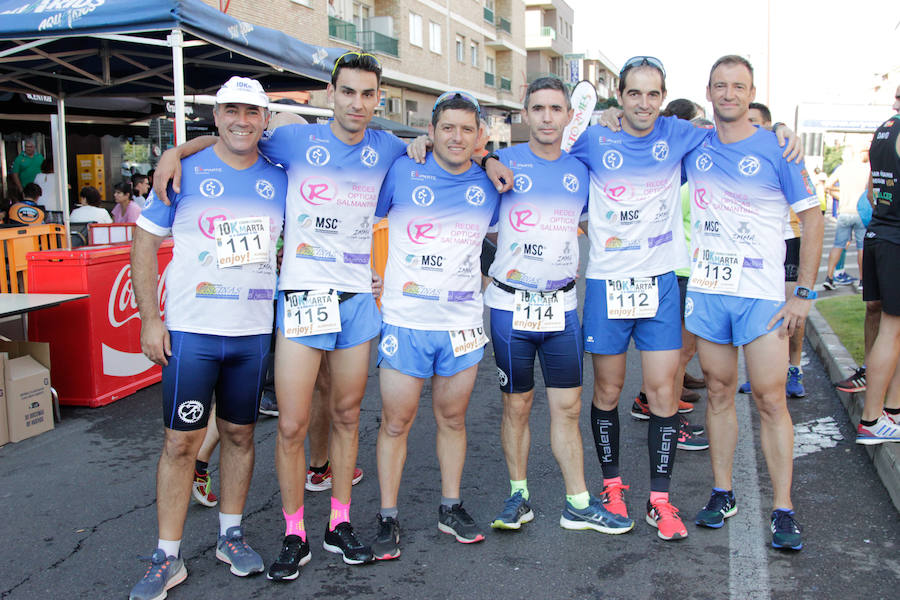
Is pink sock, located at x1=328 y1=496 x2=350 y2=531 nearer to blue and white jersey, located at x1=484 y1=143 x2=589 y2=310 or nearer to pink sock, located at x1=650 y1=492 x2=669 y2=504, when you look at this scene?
blue and white jersey, located at x1=484 y1=143 x2=589 y2=310

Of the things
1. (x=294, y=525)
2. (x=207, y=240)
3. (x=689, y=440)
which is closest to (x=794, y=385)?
(x=689, y=440)

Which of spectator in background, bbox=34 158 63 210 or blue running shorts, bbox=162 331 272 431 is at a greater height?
spectator in background, bbox=34 158 63 210

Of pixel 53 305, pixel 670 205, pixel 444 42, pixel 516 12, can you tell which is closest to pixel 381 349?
pixel 670 205

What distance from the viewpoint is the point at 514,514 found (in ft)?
13.0

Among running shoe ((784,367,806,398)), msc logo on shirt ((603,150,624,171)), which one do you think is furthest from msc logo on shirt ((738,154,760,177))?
running shoe ((784,367,806,398))

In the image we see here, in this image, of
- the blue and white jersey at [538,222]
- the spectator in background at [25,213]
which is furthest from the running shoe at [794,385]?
the spectator in background at [25,213]

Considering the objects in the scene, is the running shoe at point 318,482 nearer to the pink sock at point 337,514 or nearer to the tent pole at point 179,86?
the pink sock at point 337,514

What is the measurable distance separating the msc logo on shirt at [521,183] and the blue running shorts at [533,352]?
0.61 meters

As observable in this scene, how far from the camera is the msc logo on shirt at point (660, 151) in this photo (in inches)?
155

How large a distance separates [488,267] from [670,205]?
99 cm

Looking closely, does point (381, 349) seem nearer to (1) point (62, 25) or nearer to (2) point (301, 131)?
(2) point (301, 131)

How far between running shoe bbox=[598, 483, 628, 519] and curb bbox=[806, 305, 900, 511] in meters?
1.46

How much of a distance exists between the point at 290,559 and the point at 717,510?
7.18ft

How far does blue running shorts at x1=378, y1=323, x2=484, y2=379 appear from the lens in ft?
12.2
